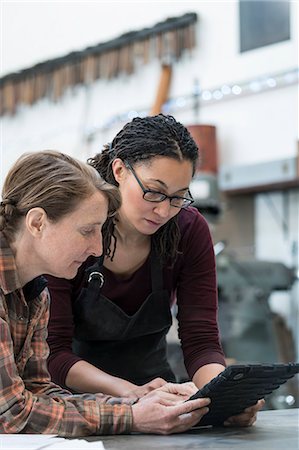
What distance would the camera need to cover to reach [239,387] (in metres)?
1.47

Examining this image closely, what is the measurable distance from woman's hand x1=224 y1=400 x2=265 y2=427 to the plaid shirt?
0.28m

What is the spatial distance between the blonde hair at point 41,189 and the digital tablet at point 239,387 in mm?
408

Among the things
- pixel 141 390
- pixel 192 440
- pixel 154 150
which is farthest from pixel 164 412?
pixel 154 150

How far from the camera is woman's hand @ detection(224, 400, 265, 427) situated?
5.40 ft

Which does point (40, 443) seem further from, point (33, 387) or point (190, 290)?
point (190, 290)

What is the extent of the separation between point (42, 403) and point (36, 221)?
323mm

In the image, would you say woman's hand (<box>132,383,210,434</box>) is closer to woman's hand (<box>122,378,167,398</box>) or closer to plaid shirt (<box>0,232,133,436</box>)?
plaid shirt (<box>0,232,133,436</box>)

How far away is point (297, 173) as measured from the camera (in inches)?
211

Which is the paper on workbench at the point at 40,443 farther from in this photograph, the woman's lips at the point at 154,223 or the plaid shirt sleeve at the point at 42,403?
the woman's lips at the point at 154,223

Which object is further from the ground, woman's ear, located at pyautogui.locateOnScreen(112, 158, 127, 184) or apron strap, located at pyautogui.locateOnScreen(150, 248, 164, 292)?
woman's ear, located at pyautogui.locateOnScreen(112, 158, 127, 184)

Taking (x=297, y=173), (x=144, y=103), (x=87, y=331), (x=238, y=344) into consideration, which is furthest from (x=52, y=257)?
(x=144, y=103)

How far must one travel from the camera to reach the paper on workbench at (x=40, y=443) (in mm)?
1201

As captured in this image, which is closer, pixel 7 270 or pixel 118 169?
pixel 7 270

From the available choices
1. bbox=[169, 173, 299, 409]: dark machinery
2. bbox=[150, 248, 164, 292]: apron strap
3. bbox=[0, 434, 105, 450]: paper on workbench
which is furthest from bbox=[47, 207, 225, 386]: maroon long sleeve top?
bbox=[169, 173, 299, 409]: dark machinery
